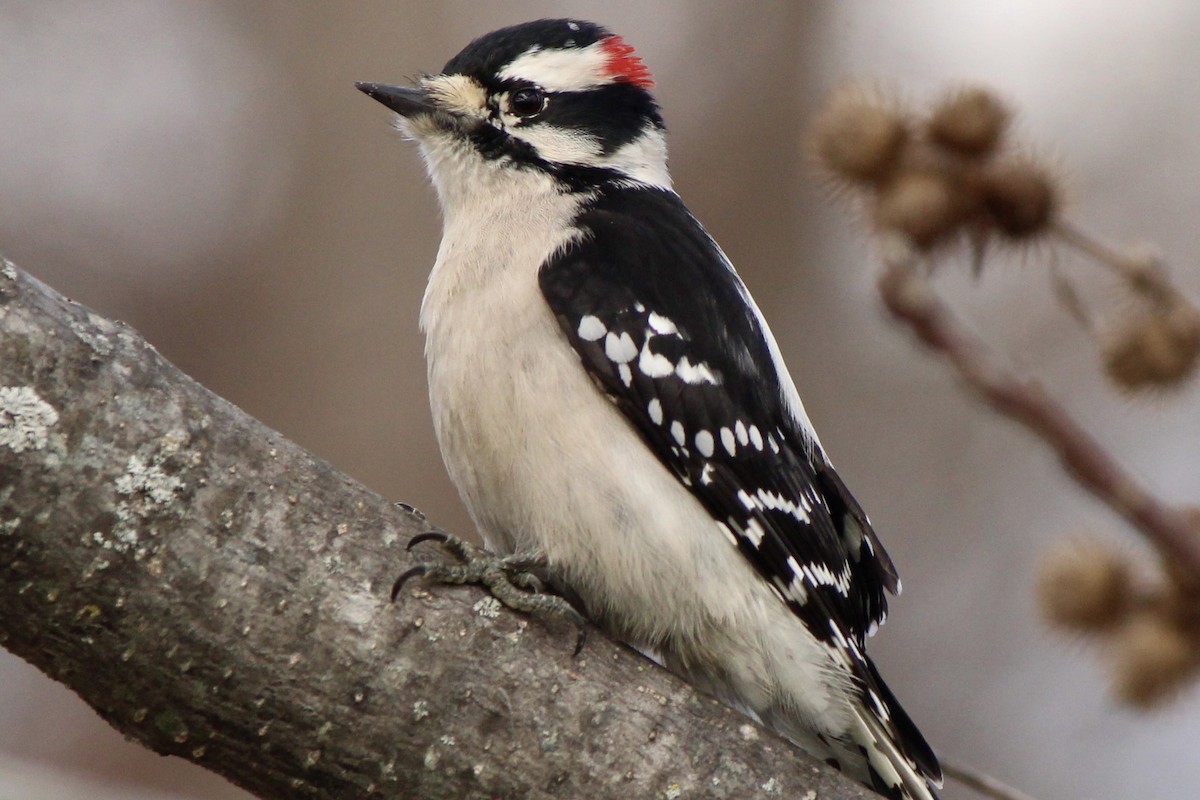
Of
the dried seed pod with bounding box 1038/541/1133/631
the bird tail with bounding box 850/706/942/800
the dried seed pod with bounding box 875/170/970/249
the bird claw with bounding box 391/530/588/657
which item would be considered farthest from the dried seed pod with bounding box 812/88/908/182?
the bird tail with bounding box 850/706/942/800

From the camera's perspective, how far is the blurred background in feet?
22.0

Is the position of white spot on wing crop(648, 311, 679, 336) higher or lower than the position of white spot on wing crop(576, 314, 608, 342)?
higher

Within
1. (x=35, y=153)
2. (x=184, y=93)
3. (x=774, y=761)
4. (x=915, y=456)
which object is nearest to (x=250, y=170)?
(x=184, y=93)

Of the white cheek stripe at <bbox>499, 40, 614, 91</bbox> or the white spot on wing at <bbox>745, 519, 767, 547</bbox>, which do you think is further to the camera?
the white cheek stripe at <bbox>499, 40, 614, 91</bbox>

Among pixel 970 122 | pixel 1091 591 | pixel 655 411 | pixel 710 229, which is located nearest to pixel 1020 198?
pixel 970 122

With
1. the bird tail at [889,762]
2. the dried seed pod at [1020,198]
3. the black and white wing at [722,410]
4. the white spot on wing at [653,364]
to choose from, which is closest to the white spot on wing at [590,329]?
the black and white wing at [722,410]

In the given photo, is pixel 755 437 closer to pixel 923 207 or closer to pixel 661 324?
pixel 661 324

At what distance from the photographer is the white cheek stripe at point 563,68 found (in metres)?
3.80

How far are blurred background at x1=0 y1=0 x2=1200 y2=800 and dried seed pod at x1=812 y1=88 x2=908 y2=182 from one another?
368cm

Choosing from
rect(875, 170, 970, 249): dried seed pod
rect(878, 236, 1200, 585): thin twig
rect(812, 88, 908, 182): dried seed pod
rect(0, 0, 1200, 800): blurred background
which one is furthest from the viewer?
rect(0, 0, 1200, 800): blurred background

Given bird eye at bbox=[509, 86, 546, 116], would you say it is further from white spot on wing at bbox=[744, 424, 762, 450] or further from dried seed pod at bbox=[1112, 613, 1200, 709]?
dried seed pod at bbox=[1112, 613, 1200, 709]

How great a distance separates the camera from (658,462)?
122 inches

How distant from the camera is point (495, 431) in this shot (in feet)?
10.0

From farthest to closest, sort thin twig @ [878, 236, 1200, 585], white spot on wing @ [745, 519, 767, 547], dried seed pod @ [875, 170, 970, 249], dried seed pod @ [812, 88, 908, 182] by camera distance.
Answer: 1. white spot on wing @ [745, 519, 767, 547]
2. dried seed pod @ [812, 88, 908, 182]
3. dried seed pod @ [875, 170, 970, 249]
4. thin twig @ [878, 236, 1200, 585]
